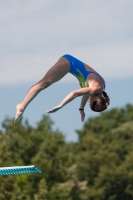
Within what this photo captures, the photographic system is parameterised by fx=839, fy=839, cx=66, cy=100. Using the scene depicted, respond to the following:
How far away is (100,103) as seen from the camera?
53.5ft

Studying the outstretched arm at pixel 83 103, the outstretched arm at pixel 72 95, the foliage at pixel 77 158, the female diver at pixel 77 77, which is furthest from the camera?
the foliage at pixel 77 158

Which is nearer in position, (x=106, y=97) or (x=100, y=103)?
(x=100, y=103)

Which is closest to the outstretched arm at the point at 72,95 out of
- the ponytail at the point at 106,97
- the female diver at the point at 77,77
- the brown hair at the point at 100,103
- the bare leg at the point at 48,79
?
the female diver at the point at 77,77

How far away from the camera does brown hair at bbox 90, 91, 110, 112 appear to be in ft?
53.5

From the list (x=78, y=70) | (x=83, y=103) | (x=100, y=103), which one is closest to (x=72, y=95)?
(x=100, y=103)

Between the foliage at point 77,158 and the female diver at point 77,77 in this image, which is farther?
the foliage at point 77,158

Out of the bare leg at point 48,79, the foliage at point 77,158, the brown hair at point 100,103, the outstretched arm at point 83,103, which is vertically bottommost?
the brown hair at point 100,103

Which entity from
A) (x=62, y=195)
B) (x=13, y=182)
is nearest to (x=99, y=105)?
(x=13, y=182)

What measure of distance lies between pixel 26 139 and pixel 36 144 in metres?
1.50

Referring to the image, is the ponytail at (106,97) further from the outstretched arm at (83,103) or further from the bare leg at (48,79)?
the bare leg at (48,79)

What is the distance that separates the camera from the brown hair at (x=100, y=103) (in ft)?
53.5

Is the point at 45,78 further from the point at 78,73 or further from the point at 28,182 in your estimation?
the point at 28,182

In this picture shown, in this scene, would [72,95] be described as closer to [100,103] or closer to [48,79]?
[100,103]

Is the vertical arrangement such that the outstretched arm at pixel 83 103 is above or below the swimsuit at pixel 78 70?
below
